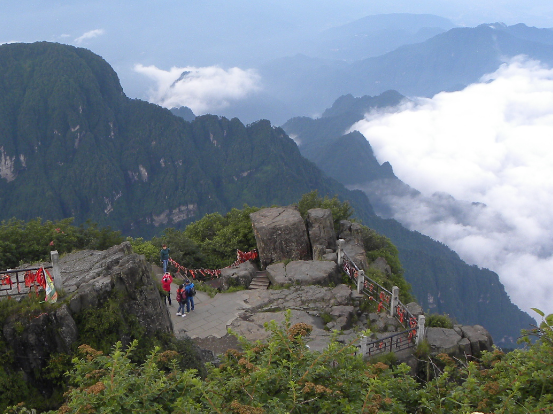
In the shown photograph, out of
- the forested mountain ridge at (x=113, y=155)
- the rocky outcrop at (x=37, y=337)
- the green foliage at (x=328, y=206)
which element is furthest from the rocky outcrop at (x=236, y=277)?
the forested mountain ridge at (x=113, y=155)

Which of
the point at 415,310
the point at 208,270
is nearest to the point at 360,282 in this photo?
the point at 415,310

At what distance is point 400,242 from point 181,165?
208 feet

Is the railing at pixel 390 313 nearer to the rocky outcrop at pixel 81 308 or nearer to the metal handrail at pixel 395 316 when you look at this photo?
the metal handrail at pixel 395 316

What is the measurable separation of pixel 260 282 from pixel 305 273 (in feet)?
6.66

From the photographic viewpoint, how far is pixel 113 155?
121 meters

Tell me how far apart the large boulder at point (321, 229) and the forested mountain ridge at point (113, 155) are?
3595 inches

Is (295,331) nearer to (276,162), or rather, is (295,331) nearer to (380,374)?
(380,374)

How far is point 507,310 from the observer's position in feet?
342

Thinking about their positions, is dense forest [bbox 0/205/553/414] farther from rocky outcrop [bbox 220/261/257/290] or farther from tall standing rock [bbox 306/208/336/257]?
tall standing rock [bbox 306/208/336/257]

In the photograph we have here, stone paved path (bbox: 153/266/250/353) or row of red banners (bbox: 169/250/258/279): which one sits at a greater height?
row of red banners (bbox: 169/250/258/279)

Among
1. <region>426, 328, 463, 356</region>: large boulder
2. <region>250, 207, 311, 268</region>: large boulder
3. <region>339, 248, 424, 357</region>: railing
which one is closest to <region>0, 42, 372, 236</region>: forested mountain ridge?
<region>250, 207, 311, 268</region>: large boulder

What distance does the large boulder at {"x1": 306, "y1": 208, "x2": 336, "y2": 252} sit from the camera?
20906 millimetres

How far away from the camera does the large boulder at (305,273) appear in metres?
17.2

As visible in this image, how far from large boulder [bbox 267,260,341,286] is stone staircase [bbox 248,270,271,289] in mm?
213
